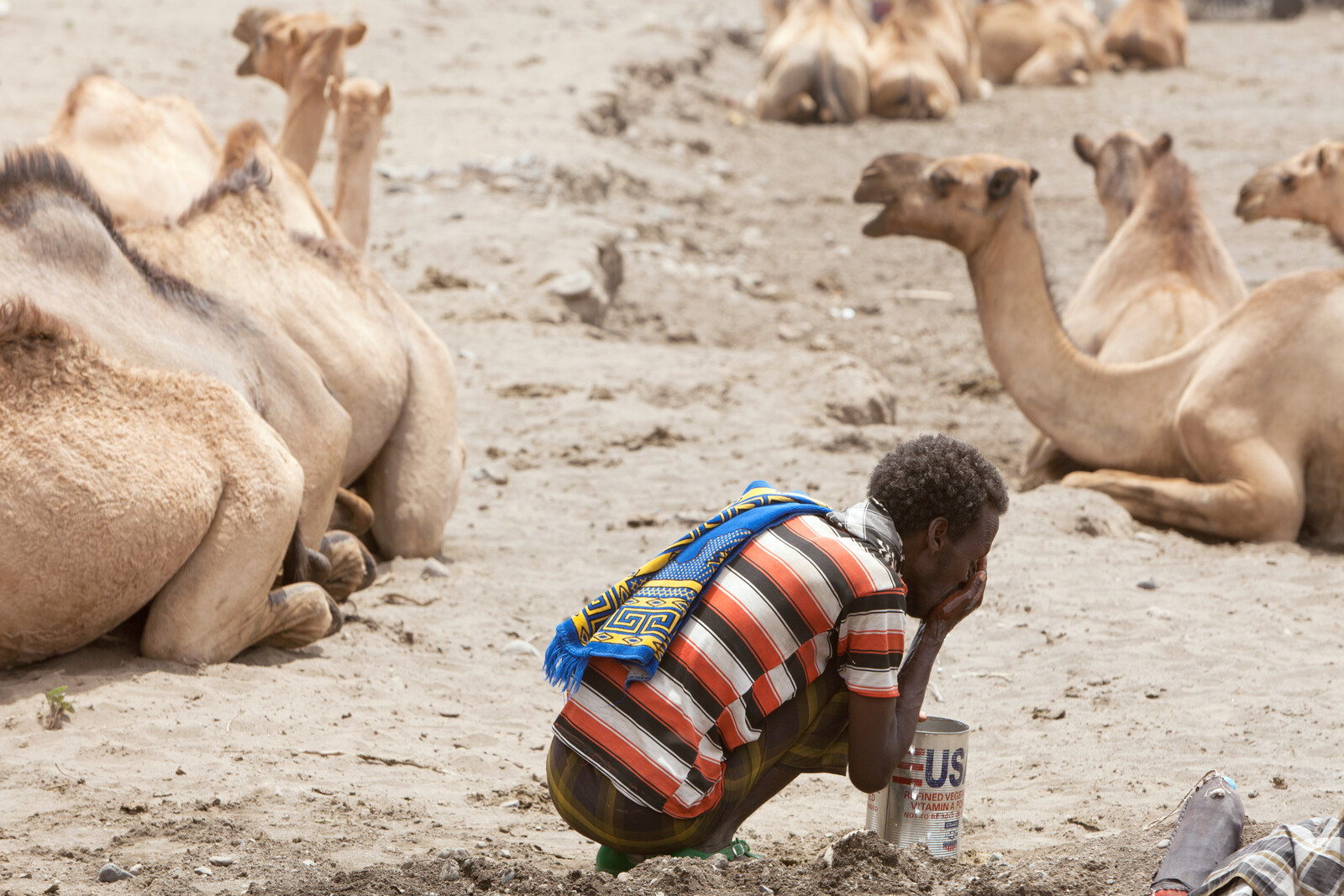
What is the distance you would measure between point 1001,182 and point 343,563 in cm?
377

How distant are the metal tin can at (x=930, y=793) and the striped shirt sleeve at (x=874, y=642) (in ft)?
0.71

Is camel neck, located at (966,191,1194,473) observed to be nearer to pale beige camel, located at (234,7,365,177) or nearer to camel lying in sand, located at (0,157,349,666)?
pale beige camel, located at (234,7,365,177)

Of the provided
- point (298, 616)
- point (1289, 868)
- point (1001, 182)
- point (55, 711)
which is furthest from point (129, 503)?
point (1001, 182)

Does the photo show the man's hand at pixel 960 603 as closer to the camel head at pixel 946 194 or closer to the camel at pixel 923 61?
the camel head at pixel 946 194

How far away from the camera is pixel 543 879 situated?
2.87 metres

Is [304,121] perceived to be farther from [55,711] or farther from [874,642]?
[874,642]

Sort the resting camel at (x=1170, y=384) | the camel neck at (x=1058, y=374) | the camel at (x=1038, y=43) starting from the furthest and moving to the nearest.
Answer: the camel at (x=1038, y=43) → the camel neck at (x=1058, y=374) → the resting camel at (x=1170, y=384)

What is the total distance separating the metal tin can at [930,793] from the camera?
3.13 metres

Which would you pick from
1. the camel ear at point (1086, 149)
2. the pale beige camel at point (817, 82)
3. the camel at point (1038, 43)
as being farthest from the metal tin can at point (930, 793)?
the camel at point (1038, 43)

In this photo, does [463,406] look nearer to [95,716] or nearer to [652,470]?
[652,470]

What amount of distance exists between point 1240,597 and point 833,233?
25.6ft

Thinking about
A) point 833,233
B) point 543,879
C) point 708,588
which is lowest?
point 833,233

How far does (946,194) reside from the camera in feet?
23.6

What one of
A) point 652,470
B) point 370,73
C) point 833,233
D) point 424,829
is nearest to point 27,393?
point 424,829
